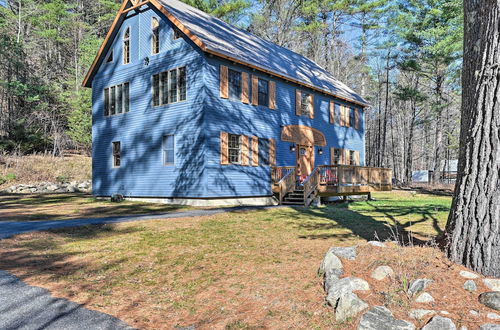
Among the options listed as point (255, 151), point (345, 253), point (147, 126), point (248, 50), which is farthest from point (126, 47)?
point (345, 253)

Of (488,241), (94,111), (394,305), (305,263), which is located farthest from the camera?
(94,111)

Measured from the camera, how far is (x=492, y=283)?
A: 12.1 ft

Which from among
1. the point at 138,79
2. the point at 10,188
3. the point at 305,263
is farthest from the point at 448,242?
the point at 10,188

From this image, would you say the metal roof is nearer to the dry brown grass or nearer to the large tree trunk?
the large tree trunk

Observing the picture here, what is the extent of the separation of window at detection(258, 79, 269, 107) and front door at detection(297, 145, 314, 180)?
134 inches

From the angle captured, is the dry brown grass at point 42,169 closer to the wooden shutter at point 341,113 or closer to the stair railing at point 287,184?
the stair railing at point 287,184

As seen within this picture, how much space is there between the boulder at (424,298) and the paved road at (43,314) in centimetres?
302

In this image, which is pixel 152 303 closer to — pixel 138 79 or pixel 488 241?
pixel 488 241

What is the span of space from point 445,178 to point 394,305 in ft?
124

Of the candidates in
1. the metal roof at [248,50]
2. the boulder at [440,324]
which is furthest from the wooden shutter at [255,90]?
the boulder at [440,324]

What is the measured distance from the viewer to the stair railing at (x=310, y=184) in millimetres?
15773

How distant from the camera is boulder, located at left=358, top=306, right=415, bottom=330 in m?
3.25

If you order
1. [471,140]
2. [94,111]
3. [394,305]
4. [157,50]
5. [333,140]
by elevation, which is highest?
[157,50]

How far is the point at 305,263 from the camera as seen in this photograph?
567cm
